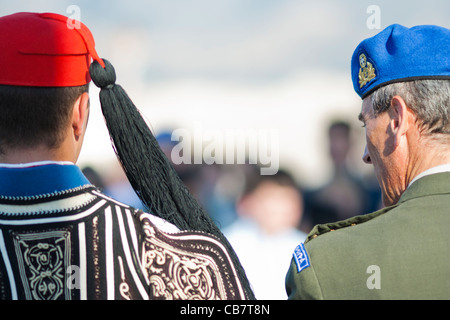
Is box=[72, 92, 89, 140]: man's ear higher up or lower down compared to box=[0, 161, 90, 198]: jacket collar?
higher up

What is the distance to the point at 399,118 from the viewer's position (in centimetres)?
175

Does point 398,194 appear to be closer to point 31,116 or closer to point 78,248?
point 78,248

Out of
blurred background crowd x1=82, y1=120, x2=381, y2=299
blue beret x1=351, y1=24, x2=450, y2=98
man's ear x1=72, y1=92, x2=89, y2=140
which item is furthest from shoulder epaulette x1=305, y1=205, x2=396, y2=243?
blurred background crowd x1=82, y1=120, x2=381, y2=299

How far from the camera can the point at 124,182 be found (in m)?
4.16

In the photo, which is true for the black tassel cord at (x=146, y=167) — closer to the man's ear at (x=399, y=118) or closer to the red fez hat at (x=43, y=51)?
the red fez hat at (x=43, y=51)

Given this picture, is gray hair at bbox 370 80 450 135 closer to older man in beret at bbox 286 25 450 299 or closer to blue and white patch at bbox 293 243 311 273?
older man in beret at bbox 286 25 450 299

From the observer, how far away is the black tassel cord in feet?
5.62

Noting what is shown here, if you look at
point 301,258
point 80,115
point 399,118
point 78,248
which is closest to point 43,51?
point 80,115

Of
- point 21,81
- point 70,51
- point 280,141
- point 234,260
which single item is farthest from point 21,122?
point 280,141

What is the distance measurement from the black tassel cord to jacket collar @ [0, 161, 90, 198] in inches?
9.4

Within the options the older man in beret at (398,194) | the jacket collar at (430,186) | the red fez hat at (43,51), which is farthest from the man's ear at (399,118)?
the red fez hat at (43,51)

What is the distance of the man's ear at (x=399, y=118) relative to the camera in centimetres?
174
